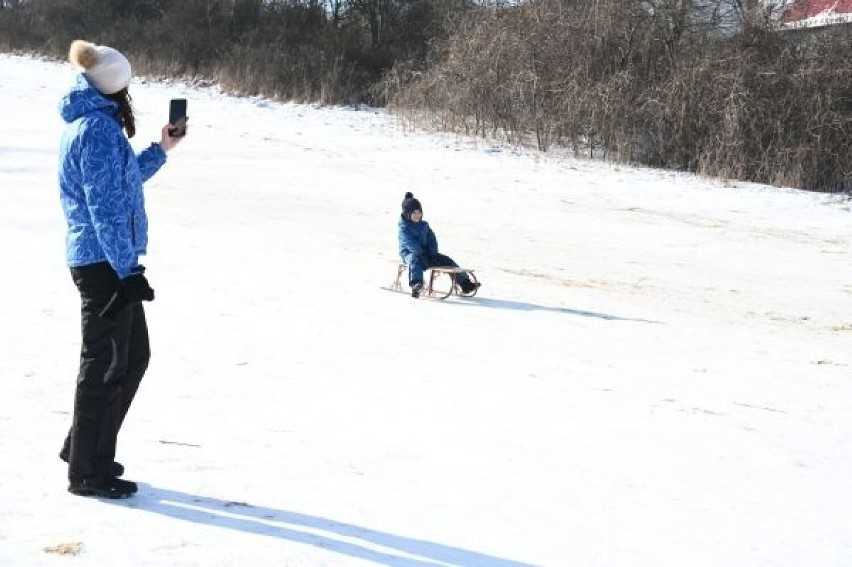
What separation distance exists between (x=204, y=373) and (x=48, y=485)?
2015 millimetres

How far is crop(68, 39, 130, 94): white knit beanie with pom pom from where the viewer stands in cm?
409

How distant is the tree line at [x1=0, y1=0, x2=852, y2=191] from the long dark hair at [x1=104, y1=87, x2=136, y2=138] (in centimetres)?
1618

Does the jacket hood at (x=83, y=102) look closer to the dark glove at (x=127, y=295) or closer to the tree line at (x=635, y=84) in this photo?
the dark glove at (x=127, y=295)

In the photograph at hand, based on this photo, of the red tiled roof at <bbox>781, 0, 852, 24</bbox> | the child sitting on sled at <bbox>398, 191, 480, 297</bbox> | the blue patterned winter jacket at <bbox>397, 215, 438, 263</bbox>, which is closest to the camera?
the child sitting on sled at <bbox>398, 191, 480, 297</bbox>

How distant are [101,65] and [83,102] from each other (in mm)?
160

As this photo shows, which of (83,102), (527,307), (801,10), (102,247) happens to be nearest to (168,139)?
(83,102)

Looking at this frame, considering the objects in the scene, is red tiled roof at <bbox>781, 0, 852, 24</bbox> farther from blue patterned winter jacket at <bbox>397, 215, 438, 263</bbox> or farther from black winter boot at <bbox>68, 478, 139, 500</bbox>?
black winter boot at <bbox>68, 478, 139, 500</bbox>

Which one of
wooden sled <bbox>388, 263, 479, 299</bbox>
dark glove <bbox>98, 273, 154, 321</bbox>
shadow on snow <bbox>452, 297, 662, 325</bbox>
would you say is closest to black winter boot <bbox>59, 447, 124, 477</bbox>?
dark glove <bbox>98, 273, 154, 321</bbox>

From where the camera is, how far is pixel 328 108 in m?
26.2

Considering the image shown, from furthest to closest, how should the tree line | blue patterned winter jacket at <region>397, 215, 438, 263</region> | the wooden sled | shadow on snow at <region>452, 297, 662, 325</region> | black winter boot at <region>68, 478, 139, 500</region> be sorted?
the tree line, blue patterned winter jacket at <region>397, 215, 438, 263</region>, the wooden sled, shadow on snow at <region>452, 297, 662, 325</region>, black winter boot at <region>68, 478, 139, 500</region>

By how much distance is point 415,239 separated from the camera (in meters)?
10.1

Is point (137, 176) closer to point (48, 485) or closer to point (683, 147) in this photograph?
point (48, 485)

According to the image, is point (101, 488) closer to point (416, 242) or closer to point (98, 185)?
point (98, 185)

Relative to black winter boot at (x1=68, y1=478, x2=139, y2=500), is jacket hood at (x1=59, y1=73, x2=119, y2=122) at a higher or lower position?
higher
